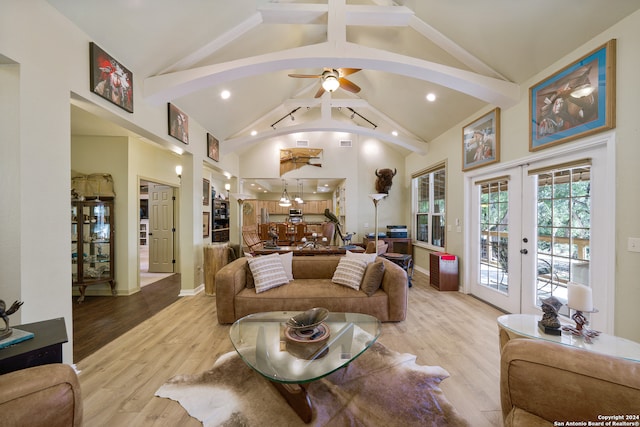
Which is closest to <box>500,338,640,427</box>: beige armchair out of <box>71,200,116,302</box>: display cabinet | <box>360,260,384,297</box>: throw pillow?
<box>360,260,384,297</box>: throw pillow

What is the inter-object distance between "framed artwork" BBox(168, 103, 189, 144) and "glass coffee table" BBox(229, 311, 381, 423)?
2.81 metres

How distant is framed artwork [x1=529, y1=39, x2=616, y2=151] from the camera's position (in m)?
2.04

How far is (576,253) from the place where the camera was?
2.44m

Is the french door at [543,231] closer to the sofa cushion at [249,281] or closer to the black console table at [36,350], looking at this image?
the sofa cushion at [249,281]

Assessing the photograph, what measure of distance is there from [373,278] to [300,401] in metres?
1.59

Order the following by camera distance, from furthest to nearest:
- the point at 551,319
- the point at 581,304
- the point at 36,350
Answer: the point at 551,319
the point at 581,304
the point at 36,350

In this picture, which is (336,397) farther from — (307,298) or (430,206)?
(430,206)

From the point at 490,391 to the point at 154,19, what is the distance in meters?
4.33

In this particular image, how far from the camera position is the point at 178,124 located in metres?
3.47

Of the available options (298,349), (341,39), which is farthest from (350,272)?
(341,39)

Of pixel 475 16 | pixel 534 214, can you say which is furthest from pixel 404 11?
pixel 534 214

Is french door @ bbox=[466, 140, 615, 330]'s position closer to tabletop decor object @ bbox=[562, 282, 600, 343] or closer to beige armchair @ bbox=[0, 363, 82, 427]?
tabletop decor object @ bbox=[562, 282, 600, 343]

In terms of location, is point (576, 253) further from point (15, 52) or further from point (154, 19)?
point (15, 52)

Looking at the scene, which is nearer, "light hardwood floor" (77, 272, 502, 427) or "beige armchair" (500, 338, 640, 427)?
"beige armchair" (500, 338, 640, 427)
